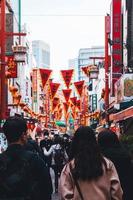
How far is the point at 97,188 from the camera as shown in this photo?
5453 mm

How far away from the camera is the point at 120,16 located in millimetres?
49250

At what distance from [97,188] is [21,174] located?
28.3 inches

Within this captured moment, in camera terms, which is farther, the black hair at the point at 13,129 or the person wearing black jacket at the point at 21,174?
the black hair at the point at 13,129

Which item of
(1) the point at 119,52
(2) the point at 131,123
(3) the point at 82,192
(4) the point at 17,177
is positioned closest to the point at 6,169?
(4) the point at 17,177

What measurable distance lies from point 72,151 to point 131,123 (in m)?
20.1

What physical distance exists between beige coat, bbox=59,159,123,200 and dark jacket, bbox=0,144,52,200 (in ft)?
1.02

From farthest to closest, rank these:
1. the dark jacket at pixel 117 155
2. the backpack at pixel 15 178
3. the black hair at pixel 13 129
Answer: the dark jacket at pixel 117 155 < the black hair at pixel 13 129 < the backpack at pixel 15 178

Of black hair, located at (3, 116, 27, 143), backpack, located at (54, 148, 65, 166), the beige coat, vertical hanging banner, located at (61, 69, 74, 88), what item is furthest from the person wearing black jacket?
vertical hanging banner, located at (61, 69, 74, 88)

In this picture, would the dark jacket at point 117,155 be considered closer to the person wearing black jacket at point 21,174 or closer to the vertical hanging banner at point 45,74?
the person wearing black jacket at point 21,174

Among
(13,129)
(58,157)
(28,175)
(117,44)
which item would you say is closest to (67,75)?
(117,44)

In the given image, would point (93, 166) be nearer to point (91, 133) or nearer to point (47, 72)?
point (91, 133)

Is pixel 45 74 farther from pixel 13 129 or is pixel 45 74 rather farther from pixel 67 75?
pixel 13 129

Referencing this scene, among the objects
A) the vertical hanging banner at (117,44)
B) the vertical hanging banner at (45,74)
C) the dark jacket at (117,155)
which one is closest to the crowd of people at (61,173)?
the dark jacket at (117,155)

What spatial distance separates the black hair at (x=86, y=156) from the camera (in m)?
5.48
